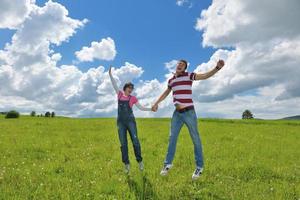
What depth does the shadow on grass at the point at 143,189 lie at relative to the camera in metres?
8.38

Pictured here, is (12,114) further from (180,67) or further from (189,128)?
(189,128)

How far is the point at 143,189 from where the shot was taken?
29.1 feet

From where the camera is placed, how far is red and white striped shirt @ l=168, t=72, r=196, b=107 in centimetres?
994

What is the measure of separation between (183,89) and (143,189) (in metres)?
2.88

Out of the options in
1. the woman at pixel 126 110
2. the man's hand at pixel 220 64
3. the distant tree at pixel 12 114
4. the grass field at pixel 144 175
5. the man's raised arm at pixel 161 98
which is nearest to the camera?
the grass field at pixel 144 175

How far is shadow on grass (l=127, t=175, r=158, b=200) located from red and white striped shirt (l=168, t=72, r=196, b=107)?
90.1 inches

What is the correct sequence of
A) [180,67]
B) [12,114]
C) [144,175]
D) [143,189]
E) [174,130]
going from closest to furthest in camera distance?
[143,189] → [180,67] → [174,130] → [144,175] → [12,114]

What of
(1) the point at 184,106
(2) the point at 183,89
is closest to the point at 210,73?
(2) the point at 183,89

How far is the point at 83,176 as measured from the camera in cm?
1052

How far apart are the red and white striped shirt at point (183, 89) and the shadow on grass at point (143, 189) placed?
90.1 inches

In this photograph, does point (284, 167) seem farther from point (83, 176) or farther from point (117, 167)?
point (83, 176)

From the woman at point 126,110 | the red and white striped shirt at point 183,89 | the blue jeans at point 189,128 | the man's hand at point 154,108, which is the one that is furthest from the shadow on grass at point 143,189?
the red and white striped shirt at point 183,89

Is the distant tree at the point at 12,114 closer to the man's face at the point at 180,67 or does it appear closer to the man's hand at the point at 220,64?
the man's face at the point at 180,67

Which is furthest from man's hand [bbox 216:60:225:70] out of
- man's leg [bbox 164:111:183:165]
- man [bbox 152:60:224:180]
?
man's leg [bbox 164:111:183:165]
